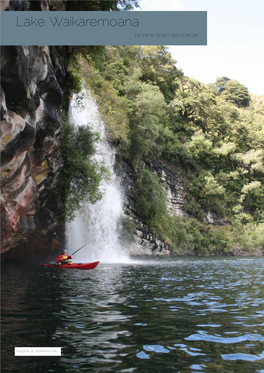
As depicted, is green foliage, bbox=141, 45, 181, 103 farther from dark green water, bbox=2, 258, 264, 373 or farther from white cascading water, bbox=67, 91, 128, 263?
dark green water, bbox=2, 258, 264, 373

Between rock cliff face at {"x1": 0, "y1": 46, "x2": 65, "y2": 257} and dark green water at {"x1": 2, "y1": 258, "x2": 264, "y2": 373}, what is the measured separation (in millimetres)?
4746

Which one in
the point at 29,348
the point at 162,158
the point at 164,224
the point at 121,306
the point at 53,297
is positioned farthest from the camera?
the point at 162,158

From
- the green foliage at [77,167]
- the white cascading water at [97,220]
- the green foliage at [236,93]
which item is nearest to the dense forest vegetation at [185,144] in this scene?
the white cascading water at [97,220]

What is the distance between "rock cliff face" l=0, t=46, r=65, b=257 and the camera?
10930mm

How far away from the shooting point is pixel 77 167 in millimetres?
20453

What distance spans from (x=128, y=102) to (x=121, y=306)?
95.7 feet

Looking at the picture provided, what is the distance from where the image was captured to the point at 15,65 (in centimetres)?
1004

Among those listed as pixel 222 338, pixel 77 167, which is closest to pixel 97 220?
pixel 77 167

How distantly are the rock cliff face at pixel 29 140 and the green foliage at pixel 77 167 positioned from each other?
0.97 metres

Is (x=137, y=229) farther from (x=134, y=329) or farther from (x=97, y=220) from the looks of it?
(x=134, y=329)

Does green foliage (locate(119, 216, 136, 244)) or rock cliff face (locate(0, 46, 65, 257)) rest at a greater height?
rock cliff face (locate(0, 46, 65, 257))

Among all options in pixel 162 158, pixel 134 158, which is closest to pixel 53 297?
pixel 134 158

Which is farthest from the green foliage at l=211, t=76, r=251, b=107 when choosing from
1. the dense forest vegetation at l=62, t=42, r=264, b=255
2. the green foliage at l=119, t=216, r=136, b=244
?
the green foliage at l=119, t=216, r=136, b=244

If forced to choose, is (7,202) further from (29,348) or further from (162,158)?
(162,158)
